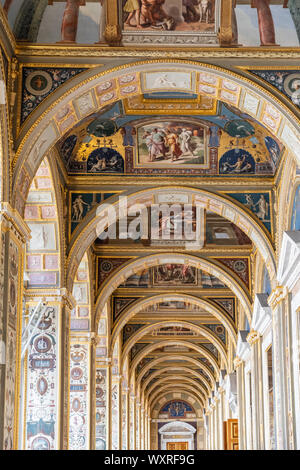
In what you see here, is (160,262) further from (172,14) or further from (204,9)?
(204,9)

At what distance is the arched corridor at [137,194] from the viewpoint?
12.8 m

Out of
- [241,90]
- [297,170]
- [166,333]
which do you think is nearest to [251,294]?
[297,170]

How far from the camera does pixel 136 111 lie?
53.7ft

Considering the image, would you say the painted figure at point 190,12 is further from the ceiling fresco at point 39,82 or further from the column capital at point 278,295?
the column capital at point 278,295

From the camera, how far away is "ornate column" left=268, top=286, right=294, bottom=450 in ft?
52.3

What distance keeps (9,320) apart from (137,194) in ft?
24.5

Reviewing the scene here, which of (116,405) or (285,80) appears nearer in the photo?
(285,80)

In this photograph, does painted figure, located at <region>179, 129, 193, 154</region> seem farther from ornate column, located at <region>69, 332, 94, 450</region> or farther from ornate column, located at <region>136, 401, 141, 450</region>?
ornate column, located at <region>136, 401, 141, 450</region>

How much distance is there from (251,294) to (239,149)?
6.72m

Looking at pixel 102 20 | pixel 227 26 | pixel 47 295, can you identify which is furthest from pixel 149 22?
pixel 47 295

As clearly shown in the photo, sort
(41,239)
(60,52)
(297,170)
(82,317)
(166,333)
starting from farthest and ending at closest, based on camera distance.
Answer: (166,333) < (82,317) < (41,239) < (297,170) < (60,52)

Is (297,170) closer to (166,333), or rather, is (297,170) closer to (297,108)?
(297,108)

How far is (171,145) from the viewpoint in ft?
58.2

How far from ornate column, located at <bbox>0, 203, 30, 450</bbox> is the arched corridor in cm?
4
